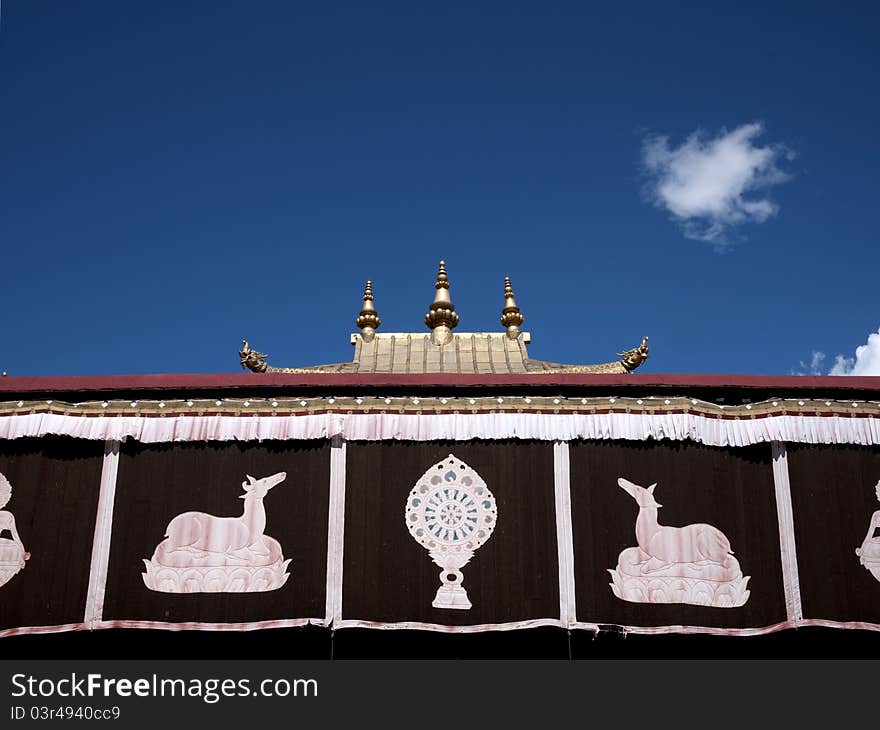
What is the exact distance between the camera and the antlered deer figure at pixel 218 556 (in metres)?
Answer: 7.59

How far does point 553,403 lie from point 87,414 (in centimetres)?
410

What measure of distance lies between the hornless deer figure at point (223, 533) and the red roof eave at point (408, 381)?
1.06 m

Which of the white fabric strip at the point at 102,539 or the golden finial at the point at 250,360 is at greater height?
the golden finial at the point at 250,360

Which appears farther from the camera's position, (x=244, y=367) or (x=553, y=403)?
(x=244, y=367)

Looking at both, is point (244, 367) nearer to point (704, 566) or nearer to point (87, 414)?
point (87, 414)

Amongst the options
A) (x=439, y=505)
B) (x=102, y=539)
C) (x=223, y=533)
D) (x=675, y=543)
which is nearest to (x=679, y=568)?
(x=675, y=543)

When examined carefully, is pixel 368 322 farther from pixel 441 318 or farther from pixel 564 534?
pixel 564 534

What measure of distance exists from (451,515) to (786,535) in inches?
112

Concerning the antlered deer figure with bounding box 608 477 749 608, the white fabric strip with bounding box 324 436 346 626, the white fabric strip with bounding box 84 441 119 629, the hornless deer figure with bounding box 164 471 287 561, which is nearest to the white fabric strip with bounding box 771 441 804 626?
the antlered deer figure with bounding box 608 477 749 608

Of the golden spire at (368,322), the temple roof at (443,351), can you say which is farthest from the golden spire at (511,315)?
the golden spire at (368,322)

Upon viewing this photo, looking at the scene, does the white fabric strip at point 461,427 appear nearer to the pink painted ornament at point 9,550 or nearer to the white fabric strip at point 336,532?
the white fabric strip at point 336,532

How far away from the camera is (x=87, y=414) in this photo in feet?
26.0
